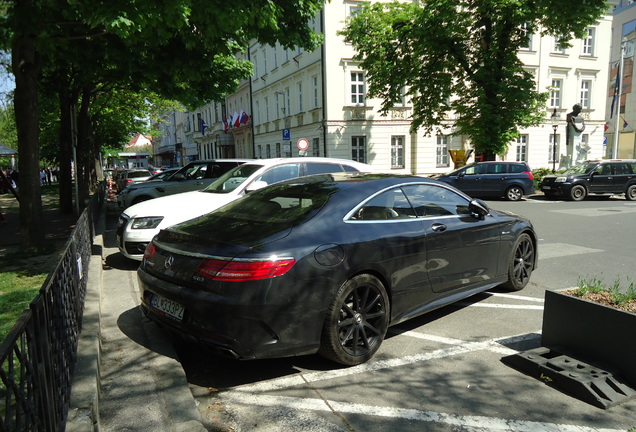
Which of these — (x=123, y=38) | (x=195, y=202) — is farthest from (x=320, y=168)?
(x=123, y=38)

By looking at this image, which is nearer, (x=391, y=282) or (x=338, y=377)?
(x=338, y=377)

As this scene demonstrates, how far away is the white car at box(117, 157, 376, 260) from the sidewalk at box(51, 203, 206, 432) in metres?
1.74

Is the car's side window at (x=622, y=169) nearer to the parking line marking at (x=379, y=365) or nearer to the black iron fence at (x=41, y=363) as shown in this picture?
the parking line marking at (x=379, y=365)

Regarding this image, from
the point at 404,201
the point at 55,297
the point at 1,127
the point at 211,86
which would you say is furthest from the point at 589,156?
the point at 1,127

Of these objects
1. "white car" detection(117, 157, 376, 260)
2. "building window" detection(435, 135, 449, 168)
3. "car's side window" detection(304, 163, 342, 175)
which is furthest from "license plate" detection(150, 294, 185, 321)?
"building window" detection(435, 135, 449, 168)

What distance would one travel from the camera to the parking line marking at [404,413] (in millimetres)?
3014

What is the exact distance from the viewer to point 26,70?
8086 mm

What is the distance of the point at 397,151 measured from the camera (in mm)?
30297

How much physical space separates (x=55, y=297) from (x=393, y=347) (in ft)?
9.49

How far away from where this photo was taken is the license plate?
3.61 meters

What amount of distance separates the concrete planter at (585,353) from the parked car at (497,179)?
16116 mm

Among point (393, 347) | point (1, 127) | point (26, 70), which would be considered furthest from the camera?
point (1, 127)

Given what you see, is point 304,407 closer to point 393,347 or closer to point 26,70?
point 393,347

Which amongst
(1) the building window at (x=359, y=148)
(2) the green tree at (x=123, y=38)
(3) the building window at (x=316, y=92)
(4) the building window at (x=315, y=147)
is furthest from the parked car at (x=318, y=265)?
(3) the building window at (x=316, y=92)
